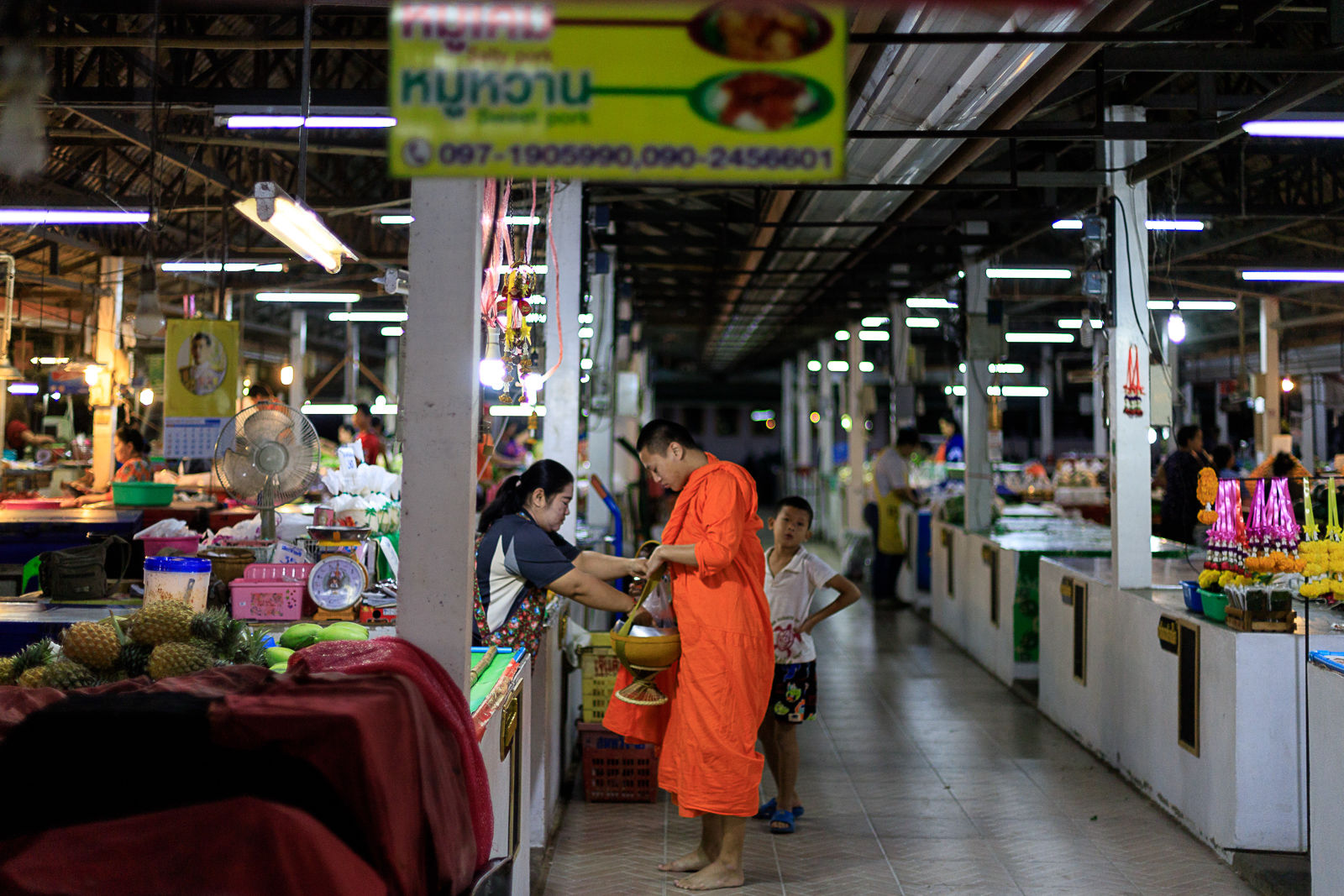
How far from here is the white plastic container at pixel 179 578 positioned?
165 inches

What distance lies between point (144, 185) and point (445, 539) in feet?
41.3

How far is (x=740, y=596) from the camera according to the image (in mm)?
4336

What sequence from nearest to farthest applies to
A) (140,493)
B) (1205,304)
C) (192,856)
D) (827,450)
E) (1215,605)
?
(192,856) < (1215,605) < (140,493) < (1205,304) < (827,450)

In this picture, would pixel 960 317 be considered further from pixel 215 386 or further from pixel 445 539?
pixel 445 539

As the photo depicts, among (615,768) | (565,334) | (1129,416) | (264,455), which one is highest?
(565,334)

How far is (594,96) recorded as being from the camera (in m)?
2.10

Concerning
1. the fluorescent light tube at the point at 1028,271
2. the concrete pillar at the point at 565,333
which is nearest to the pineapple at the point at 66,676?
the concrete pillar at the point at 565,333

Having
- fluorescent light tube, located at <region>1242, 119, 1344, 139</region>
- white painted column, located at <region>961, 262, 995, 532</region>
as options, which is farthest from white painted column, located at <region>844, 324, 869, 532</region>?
fluorescent light tube, located at <region>1242, 119, 1344, 139</region>

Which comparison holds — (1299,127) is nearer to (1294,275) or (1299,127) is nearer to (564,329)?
(564,329)

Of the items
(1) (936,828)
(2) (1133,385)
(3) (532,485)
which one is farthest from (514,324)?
(2) (1133,385)

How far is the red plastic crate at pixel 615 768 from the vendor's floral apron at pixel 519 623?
144 centimetres

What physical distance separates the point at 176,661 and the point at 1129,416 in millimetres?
5389

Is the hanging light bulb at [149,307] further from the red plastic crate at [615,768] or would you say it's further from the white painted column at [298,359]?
the white painted column at [298,359]

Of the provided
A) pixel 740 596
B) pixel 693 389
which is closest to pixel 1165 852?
pixel 740 596
